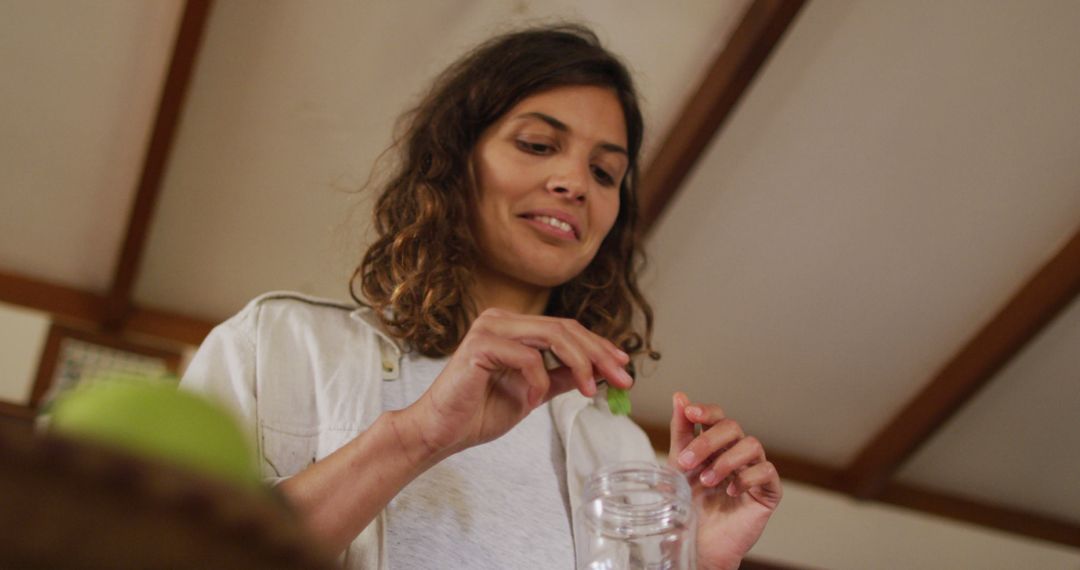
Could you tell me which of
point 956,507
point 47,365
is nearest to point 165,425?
point 47,365

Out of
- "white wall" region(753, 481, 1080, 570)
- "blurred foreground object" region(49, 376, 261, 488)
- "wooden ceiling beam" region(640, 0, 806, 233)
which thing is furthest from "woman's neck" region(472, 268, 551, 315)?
"white wall" region(753, 481, 1080, 570)

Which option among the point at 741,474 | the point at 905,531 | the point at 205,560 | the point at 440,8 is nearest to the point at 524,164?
the point at 741,474

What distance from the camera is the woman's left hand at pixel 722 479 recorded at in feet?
3.43

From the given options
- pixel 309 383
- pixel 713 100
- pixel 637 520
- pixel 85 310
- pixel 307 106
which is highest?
pixel 637 520

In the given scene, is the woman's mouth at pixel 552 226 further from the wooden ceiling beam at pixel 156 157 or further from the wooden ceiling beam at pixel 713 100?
the wooden ceiling beam at pixel 156 157

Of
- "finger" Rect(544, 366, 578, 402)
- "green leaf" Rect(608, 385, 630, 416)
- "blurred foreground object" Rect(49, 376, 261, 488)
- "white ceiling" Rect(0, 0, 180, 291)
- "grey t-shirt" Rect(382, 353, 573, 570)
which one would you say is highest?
"blurred foreground object" Rect(49, 376, 261, 488)

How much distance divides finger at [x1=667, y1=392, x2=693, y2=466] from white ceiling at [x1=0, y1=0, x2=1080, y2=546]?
7.99ft

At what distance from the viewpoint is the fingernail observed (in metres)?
1.04

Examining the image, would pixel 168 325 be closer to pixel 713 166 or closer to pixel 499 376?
pixel 713 166

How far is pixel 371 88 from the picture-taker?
12.3ft

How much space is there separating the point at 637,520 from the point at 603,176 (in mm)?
565

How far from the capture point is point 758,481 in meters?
→ 1.05

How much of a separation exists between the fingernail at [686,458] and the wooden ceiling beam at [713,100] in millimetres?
2337

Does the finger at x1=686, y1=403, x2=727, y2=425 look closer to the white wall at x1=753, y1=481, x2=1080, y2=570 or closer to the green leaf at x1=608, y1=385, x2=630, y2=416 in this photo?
the green leaf at x1=608, y1=385, x2=630, y2=416
